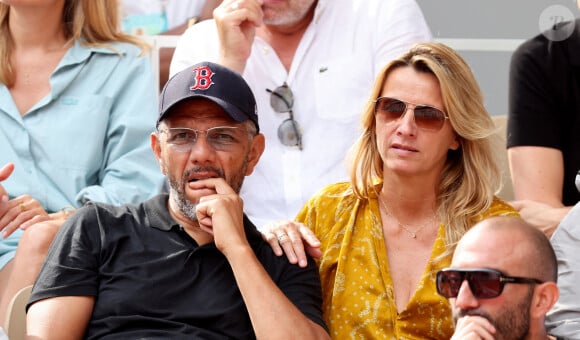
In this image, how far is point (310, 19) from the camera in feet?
15.1

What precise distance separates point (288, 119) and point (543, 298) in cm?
166

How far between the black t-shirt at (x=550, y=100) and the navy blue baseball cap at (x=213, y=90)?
129 cm

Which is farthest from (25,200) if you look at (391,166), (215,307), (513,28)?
(513,28)

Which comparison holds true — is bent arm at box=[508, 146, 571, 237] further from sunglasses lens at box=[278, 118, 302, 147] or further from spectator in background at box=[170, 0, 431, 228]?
sunglasses lens at box=[278, 118, 302, 147]

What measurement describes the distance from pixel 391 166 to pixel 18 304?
133 cm

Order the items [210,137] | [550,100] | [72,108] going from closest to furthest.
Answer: [210,137]
[550,100]
[72,108]

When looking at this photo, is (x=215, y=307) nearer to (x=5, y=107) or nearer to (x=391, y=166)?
(x=391, y=166)

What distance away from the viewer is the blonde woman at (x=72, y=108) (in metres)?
4.27

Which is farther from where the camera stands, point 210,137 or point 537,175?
point 537,175

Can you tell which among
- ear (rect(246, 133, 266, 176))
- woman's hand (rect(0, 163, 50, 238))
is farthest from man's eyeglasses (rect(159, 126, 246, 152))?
woman's hand (rect(0, 163, 50, 238))

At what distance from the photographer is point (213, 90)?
136 inches

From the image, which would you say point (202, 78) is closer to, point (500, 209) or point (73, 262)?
point (73, 262)

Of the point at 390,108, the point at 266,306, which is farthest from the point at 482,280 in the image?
the point at 390,108

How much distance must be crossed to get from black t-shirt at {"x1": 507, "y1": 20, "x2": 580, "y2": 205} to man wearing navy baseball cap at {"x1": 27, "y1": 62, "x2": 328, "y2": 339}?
1286 mm
